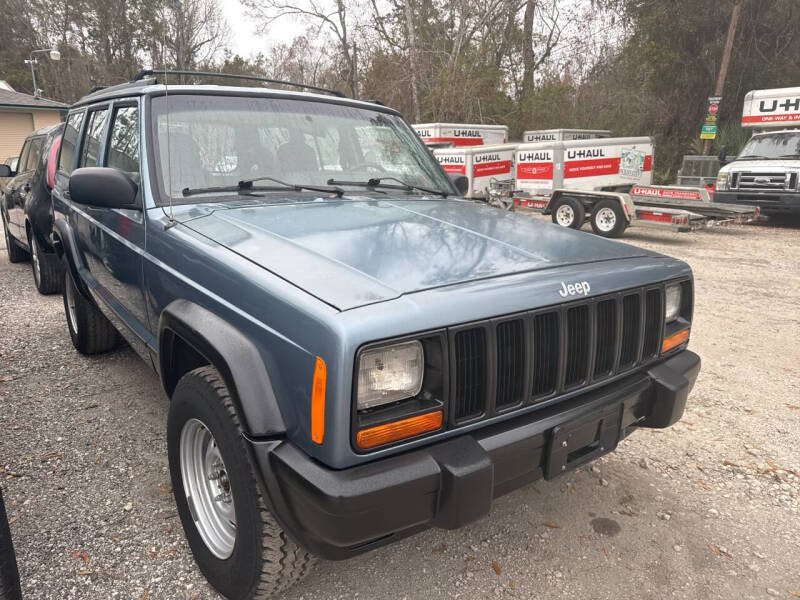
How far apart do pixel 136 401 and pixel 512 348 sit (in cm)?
290

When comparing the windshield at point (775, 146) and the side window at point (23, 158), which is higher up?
the windshield at point (775, 146)

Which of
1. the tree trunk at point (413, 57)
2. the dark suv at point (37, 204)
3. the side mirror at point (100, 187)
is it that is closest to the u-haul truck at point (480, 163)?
the dark suv at point (37, 204)

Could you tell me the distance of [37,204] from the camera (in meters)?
5.82

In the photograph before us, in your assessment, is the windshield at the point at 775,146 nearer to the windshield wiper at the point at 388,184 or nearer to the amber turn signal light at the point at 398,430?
the windshield wiper at the point at 388,184

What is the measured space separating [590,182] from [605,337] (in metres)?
10.9

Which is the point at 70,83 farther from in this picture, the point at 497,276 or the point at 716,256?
the point at 497,276

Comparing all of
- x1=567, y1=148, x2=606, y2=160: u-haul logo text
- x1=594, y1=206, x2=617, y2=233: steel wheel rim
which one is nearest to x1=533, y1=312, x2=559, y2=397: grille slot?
x1=594, y1=206, x2=617, y2=233: steel wheel rim

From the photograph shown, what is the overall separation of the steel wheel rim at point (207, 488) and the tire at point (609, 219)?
10.2m

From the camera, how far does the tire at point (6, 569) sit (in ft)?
5.59

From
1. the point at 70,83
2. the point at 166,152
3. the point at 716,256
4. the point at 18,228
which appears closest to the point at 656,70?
the point at 716,256

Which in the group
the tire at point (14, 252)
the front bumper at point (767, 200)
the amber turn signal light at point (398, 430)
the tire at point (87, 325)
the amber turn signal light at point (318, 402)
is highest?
the amber turn signal light at point (318, 402)

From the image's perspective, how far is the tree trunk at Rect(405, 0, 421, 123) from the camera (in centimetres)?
2197

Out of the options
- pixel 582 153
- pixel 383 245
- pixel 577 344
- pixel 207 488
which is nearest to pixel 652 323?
pixel 577 344

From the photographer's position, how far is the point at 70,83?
118ft
